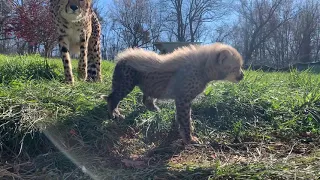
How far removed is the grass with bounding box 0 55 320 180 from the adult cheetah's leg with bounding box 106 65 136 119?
122 mm

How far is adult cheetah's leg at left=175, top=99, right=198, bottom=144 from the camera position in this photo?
3.27m

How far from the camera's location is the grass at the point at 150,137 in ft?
8.50

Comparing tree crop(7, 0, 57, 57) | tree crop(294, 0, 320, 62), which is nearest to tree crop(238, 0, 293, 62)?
tree crop(294, 0, 320, 62)

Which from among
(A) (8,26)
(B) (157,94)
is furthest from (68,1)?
(A) (8,26)

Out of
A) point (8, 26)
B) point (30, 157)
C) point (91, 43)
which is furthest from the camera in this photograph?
point (8, 26)

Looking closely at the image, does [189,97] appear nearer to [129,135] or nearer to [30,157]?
[129,135]

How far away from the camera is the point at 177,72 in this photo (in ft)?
11.9

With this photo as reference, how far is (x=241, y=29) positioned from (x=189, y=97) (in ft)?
80.4

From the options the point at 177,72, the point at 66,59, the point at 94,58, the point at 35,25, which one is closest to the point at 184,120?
the point at 177,72

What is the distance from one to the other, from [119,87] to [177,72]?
67 centimetres

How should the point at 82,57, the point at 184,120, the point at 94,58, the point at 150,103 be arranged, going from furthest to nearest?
the point at 94,58 → the point at 82,57 → the point at 150,103 → the point at 184,120

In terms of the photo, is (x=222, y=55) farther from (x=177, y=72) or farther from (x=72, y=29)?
(x=72, y=29)

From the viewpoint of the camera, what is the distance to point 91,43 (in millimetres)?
6238

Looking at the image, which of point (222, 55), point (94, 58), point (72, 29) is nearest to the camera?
point (222, 55)
